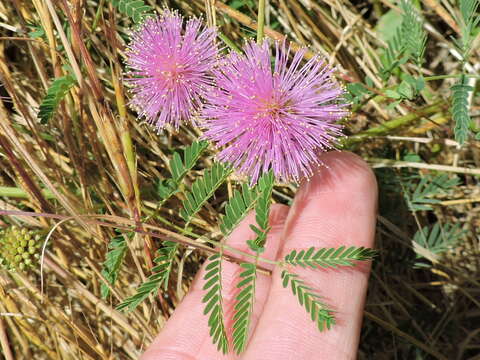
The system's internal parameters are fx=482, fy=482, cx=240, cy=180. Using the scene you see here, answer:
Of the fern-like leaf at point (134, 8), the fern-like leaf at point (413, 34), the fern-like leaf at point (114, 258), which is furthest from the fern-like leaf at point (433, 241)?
the fern-like leaf at point (134, 8)

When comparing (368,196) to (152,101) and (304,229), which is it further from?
(152,101)

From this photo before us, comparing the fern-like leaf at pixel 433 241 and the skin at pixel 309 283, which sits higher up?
the skin at pixel 309 283

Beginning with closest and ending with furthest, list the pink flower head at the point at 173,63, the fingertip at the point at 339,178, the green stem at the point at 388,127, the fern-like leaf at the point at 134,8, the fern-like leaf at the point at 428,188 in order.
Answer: the pink flower head at the point at 173,63 → the fern-like leaf at the point at 134,8 → the fingertip at the point at 339,178 → the green stem at the point at 388,127 → the fern-like leaf at the point at 428,188

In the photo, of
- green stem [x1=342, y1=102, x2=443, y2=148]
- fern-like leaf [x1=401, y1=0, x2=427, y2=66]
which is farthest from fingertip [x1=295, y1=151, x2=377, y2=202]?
fern-like leaf [x1=401, y1=0, x2=427, y2=66]

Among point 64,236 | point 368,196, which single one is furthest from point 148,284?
point 368,196

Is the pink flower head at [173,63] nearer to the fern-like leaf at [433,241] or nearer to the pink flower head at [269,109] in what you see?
the pink flower head at [269,109]

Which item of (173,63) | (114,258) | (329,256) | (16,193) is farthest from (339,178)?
(16,193)
